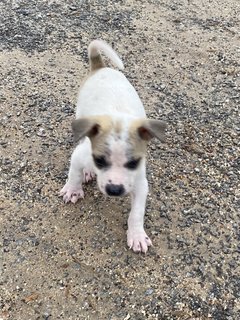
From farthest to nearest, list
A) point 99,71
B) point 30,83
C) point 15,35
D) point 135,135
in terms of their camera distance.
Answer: point 15,35 < point 30,83 < point 99,71 < point 135,135

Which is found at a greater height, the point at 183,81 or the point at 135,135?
the point at 135,135

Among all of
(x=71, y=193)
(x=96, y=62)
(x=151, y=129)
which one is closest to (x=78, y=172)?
(x=71, y=193)

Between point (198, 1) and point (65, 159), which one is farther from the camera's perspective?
point (198, 1)

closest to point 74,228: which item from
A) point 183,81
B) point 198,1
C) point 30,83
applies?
point 30,83

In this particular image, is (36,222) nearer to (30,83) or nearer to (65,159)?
(65,159)

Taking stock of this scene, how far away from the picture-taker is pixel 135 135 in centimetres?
336

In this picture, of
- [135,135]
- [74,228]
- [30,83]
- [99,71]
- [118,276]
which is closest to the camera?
[135,135]

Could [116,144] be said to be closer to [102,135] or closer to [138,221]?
[102,135]

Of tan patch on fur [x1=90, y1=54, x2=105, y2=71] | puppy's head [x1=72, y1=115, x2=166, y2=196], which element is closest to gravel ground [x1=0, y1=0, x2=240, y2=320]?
tan patch on fur [x1=90, y1=54, x2=105, y2=71]

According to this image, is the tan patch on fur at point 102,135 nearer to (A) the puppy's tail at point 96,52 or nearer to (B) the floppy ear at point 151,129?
(B) the floppy ear at point 151,129

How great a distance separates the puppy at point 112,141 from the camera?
3340mm

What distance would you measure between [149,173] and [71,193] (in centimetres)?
72

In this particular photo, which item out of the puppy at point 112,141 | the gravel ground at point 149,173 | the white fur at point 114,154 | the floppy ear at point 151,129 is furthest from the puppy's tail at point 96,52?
the floppy ear at point 151,129

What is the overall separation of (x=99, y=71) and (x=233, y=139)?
1.44m
